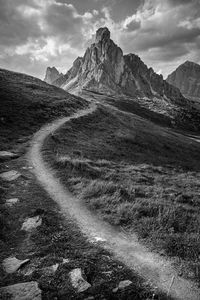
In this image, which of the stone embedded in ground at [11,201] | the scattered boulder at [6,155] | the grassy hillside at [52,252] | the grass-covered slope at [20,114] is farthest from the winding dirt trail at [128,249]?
the grass-covered slope at [20,114]

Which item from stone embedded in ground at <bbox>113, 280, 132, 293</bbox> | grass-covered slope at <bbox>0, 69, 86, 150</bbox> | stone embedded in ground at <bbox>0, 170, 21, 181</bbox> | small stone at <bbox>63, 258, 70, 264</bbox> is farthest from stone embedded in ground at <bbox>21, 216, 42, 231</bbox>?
grass-covered slope at <bbox>0, 69, 86, 150</bbox>

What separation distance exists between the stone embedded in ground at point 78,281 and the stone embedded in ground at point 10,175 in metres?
9.32

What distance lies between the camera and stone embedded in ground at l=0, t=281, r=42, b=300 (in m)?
5.70

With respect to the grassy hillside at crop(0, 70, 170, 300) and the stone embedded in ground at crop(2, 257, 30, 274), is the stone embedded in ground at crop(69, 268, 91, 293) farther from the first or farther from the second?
the stone embedded in ground at crop(2, 257, 30, 274)

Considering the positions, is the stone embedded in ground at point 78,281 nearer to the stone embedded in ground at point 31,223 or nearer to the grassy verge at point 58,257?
the grassy verge at point 58,257

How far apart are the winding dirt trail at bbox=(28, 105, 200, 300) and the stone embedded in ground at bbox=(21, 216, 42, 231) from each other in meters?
1.35

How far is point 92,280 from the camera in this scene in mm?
6375

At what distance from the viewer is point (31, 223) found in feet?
30.8

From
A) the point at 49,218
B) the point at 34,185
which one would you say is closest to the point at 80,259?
the point at 49,218

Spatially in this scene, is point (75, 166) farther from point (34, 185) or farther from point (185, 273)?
point (185, 273)

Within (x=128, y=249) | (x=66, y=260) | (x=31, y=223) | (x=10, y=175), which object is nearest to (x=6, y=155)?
(x=10, y=175)

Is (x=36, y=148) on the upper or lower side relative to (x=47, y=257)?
upper

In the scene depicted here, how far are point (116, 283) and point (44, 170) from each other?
38.2 feet

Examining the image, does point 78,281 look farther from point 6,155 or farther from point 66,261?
point 6,155
